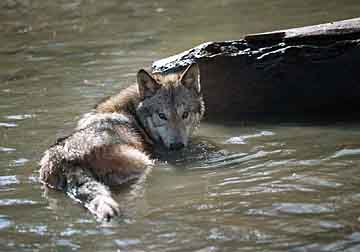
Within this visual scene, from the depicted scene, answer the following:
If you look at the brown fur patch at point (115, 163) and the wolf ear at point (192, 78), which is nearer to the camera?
the brown fur patch at point (115, 163)

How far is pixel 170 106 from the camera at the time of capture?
25.9 ft

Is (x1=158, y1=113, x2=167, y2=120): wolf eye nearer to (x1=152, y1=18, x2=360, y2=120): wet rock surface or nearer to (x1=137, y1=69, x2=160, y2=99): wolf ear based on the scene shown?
(x1=137, y1=69, x2=160, y2=99): wolf ear

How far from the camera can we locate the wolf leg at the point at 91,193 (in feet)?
18.1

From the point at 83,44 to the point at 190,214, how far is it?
7.89 m

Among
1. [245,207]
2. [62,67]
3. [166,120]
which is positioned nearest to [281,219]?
[245,207]

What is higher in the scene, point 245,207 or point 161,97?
point 161,97

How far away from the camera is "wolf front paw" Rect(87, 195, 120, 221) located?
18.0ft

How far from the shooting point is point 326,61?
8.23 m

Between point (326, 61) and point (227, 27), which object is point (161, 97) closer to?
point (326, 61)

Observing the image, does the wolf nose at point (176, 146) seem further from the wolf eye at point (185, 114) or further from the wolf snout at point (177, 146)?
the wolf eye at point (185, 114)

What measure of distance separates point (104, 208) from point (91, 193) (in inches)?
16.2

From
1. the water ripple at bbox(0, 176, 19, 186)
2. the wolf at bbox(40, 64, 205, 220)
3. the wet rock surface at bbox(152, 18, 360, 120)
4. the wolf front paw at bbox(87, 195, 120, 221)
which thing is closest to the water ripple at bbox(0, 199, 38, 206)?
the wolf at bbox(40, 64, 205, 220)

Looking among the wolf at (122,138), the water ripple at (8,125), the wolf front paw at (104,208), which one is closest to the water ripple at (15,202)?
the wolf at (122,138)

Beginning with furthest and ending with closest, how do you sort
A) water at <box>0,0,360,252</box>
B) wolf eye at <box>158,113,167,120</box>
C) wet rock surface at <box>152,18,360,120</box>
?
1. wet rock surface at <box>152,18,360,120</box>
2. wolf eye at <box>158,113,167,120</box>
3. water at <box>0,0,360,252</box>
